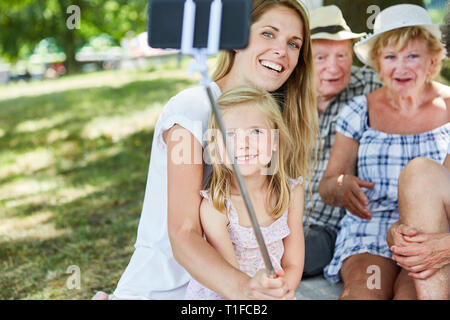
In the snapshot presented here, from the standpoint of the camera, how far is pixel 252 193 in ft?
6.90

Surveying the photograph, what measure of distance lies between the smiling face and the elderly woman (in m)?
0.39

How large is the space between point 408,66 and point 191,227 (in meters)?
1.42

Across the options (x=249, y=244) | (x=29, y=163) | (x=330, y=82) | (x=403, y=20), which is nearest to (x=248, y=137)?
(x=249, y=244)

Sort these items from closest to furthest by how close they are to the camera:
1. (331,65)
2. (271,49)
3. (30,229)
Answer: (271,49), (331,65), (30,229)

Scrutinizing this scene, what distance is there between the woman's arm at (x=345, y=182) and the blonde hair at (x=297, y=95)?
1.42 ft

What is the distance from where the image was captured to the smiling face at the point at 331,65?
3.29 metres

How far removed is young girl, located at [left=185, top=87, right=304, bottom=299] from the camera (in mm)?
1964

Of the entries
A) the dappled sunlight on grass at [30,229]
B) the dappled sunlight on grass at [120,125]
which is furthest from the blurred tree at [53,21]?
the dappled sunlight on grass at [30,229]

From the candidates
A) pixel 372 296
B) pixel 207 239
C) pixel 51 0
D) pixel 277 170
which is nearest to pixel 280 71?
pixel 277 170

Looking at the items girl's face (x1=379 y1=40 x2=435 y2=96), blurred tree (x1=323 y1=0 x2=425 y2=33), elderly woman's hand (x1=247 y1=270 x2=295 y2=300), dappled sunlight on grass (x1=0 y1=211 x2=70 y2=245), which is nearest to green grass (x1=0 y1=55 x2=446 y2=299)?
dappled sunlight on grass (x1=0 y1=211 x2=70 y2=245)

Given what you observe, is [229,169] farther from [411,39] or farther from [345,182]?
[411,39]

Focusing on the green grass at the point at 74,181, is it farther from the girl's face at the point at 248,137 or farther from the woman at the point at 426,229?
the woman at the point at 426,229

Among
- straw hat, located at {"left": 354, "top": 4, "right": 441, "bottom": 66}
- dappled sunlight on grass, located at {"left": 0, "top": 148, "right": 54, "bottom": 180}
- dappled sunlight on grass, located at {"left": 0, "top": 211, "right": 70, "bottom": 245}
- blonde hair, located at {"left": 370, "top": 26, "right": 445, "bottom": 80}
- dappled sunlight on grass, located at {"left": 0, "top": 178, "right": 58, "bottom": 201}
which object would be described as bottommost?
dappled sunlight on grass, located at {"left": 0, "top": 211, "right": 70, "bottom": 245}

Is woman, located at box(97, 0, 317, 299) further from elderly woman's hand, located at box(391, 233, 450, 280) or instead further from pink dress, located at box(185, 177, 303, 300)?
elderly woman's hand, located at box(391, 233, 450, 280)
